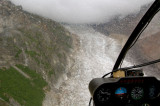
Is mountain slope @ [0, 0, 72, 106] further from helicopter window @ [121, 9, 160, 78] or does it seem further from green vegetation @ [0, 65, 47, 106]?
helicopter window @ [121, 9, 160, 78]

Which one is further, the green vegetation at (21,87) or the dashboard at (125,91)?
the green vegetation at (21,87)

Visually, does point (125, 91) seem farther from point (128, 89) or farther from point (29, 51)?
point (29, 51)

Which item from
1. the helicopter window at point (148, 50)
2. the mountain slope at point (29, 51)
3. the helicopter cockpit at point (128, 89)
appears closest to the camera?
the helicopter cockpit at point (128, 89)

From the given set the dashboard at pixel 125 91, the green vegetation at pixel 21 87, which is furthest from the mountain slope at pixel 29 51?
the dashboard at pixel 125 91

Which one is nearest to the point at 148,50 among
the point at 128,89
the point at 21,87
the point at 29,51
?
the point at 29,51

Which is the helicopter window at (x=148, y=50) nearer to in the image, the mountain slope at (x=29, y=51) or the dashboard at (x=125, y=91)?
the mountain slope at (x=29, y=51)

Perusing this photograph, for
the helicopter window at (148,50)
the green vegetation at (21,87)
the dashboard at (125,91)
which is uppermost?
the dashboard at (125,91)

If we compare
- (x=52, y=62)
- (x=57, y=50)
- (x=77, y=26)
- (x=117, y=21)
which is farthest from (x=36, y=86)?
(x=117, y=21)
